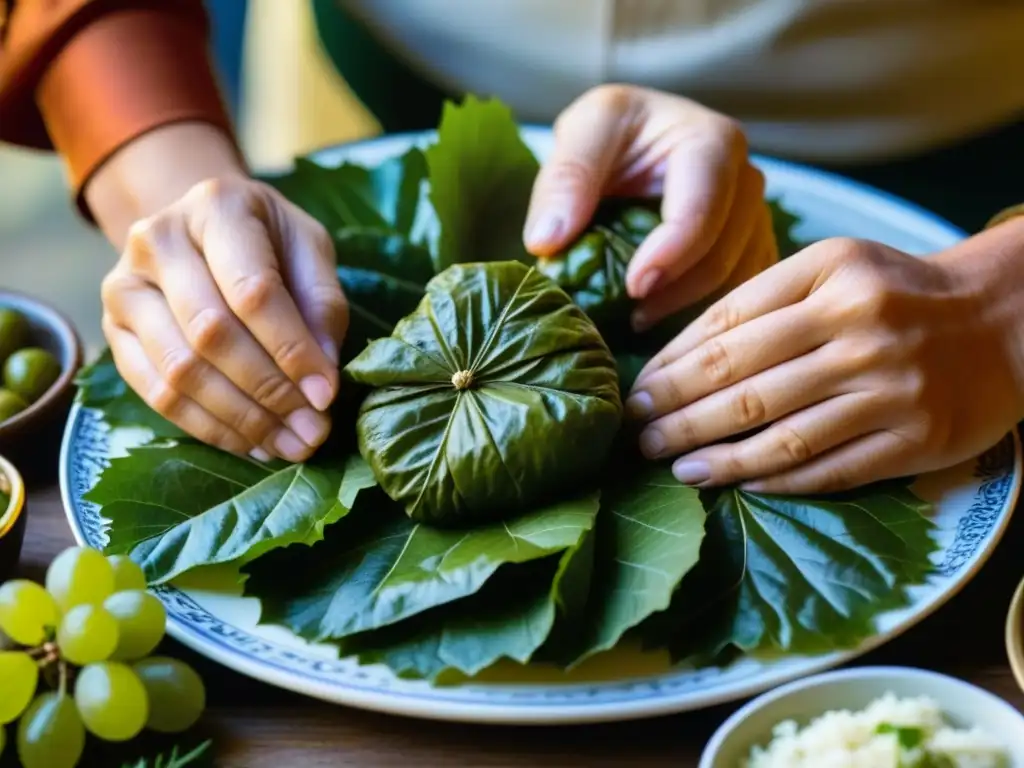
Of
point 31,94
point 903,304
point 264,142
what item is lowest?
point 264,142

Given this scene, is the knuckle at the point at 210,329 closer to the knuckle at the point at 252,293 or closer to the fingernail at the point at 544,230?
the knuckle at the point at 252,293

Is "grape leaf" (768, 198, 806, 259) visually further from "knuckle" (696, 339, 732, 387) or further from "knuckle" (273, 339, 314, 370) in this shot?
"knuckle" (273, 339, 314, 370)

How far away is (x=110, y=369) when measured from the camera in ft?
4.09

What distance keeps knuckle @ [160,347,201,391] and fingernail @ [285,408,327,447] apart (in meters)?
0.11

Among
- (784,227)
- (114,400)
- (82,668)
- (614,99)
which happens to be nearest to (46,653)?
(82,668)

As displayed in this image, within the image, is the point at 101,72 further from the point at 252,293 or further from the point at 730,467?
the point at 730,467

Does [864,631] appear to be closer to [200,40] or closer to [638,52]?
[638,52]

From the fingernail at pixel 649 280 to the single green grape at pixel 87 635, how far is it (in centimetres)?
60

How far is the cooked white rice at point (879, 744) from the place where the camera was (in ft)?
2.47

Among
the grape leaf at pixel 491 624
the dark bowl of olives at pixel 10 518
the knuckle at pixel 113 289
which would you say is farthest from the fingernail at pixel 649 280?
the dark bowl of olives at pixel 10 518

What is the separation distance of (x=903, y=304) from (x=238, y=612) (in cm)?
66

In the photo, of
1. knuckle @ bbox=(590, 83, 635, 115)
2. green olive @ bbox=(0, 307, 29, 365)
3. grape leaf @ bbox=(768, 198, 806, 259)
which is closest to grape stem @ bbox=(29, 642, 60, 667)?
green olive @ bbox=(0, 307, 29, 365)

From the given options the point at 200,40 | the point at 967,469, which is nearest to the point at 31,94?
the point at 200,40

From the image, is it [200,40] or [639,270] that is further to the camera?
[200,40]
